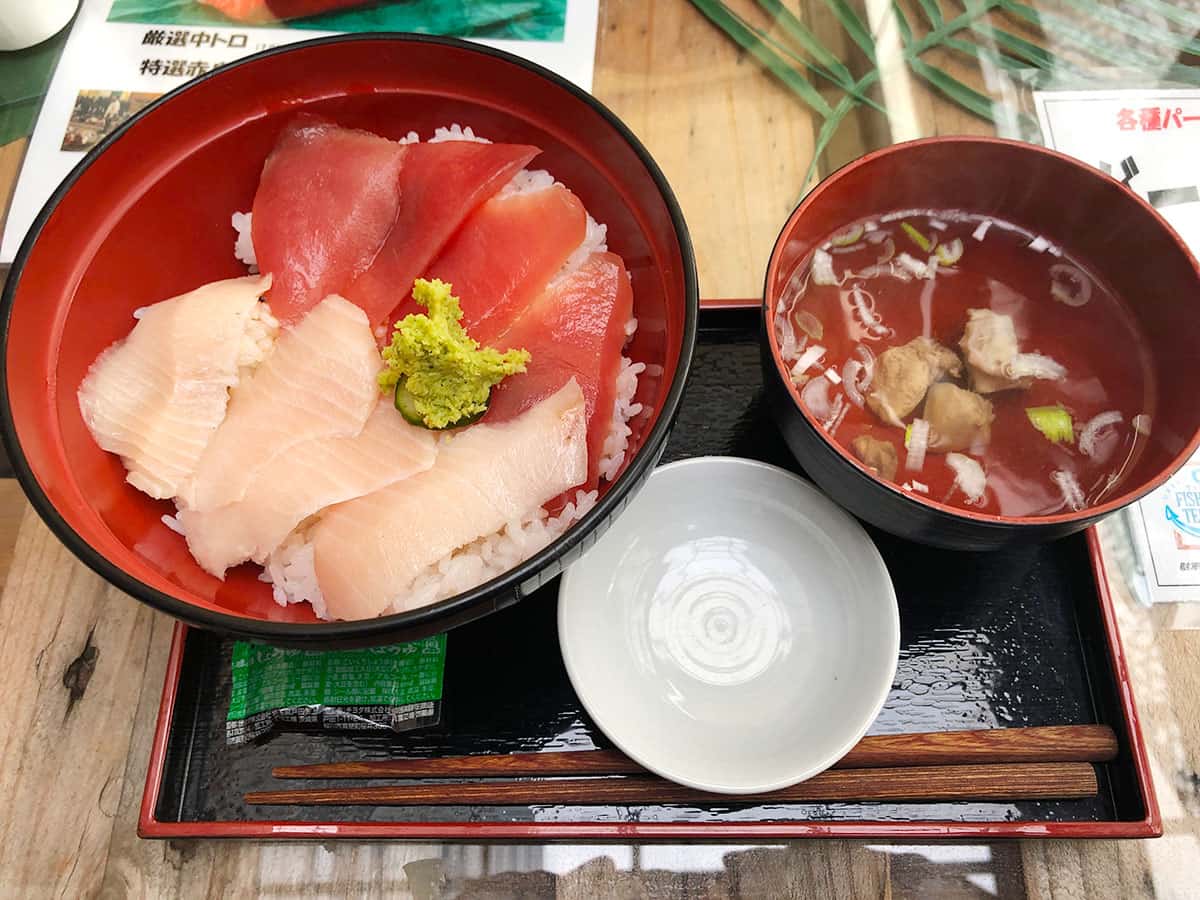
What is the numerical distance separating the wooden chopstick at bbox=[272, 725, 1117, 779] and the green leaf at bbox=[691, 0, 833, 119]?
1458 mm

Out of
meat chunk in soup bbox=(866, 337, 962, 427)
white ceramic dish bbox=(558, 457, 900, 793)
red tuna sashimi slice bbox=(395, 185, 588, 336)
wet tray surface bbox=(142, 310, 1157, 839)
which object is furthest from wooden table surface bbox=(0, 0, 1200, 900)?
red tuna sashimi slice bbox=(395, 185, 588, 336)

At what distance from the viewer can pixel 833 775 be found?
1394 mm

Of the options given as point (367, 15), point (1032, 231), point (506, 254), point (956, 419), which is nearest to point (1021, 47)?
point (1032, 231)

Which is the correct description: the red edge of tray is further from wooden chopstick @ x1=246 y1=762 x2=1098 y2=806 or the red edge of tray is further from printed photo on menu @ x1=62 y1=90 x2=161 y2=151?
printed photo on menu @ x1=62 y1=90 x2=161 y2=151

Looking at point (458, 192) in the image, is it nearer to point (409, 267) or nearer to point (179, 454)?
point (409, 267)

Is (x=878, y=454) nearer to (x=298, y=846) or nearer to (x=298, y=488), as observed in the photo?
(x=298, y=488)

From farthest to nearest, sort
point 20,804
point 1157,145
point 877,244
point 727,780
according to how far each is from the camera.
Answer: point 1157,145 → point 877,244 → point 20,804 → point 727,780

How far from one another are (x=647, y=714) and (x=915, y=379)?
2.51ft

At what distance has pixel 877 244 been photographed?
1.63 metres

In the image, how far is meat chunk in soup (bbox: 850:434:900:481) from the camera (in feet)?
4.83

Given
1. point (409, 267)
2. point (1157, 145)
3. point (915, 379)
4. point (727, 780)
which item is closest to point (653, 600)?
point (727, 780)

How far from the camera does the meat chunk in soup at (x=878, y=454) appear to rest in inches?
58.0

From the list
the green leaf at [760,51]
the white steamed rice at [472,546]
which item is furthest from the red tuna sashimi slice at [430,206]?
the green leaf at [760,51]

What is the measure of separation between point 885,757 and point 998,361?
2.41 feet
